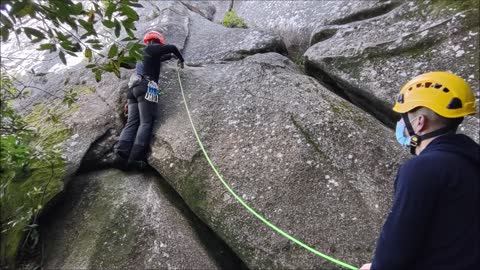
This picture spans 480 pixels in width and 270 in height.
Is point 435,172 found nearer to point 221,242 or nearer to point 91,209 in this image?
point 221,242

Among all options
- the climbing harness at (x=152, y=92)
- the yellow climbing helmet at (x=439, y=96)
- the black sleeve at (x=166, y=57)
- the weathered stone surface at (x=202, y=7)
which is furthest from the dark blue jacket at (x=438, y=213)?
the weathered stone surface at (x=202, y=7)

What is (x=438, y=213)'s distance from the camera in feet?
7.34

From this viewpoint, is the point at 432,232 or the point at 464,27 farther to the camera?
the point at 464,27

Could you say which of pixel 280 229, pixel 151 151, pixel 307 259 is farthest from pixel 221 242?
pixel 151 151

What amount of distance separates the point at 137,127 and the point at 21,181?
1.86m

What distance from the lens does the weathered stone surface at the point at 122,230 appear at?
15.3 ft

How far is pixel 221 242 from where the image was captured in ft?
16.4

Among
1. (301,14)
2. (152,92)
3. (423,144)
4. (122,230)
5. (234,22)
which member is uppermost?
(423,144)

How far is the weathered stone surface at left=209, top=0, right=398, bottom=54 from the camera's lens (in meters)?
7.45

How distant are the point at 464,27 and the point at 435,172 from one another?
4.13 m

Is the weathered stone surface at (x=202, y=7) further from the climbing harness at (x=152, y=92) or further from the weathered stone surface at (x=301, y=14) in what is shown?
the climbing harness at (x=152, y=92)

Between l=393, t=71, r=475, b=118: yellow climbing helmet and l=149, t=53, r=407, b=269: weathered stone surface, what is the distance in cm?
197

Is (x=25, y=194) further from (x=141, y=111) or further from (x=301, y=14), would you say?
(x=301, y=14)

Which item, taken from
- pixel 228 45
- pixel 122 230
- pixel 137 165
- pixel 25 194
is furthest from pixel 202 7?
pixel 122 230
